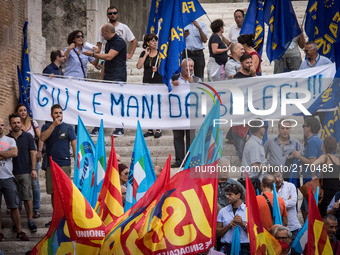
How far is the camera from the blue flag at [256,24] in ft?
50.2

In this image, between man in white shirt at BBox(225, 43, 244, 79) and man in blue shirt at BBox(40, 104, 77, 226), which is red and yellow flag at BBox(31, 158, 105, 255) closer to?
man in blue shirt at BBox(40, 104, 77, 226)

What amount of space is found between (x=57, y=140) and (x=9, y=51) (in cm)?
379

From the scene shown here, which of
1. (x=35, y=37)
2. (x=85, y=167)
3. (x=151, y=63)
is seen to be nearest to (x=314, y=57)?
(x=151, y=63)

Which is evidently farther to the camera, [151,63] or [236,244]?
[151,63]

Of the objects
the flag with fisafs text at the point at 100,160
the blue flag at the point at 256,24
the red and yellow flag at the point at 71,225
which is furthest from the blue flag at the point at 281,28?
the red and yellow flag at the point at 71,225

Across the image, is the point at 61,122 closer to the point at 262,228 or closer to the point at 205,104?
the point at 205,104

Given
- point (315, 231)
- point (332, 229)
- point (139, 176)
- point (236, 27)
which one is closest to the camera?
point (315, 231)

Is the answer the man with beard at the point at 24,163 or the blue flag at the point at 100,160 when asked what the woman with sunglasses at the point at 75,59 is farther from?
the blue flag at the point at 100,160

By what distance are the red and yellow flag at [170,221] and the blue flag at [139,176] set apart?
146 cm

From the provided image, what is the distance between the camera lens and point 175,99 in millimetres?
14289

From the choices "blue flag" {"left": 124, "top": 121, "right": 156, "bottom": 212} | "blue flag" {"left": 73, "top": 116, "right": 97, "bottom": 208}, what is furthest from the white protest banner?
"blue flag" {"left": 124, "top": 121, "right": 156, "bottom": 212}

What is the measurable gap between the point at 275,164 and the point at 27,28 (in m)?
6.59

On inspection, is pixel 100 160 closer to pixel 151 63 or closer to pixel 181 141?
pixel 181 141

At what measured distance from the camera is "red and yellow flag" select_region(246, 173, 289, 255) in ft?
34.2
